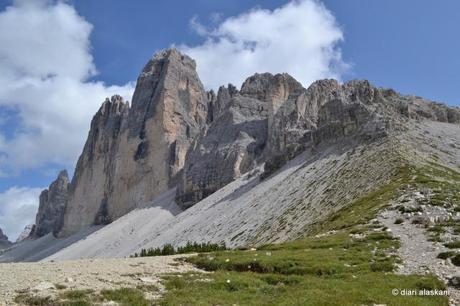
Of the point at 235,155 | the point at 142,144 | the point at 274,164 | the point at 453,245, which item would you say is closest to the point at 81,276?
the point at 453,245

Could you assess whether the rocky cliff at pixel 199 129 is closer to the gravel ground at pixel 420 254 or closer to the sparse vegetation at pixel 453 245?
the gravel ground at pixel 420 254

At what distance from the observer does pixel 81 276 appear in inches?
670

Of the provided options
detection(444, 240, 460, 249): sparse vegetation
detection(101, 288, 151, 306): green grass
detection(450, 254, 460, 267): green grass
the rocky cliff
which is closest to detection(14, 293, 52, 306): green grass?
detection(101, 288, 151, 306): green grass

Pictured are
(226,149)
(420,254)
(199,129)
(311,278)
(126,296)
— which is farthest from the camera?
(199,129)

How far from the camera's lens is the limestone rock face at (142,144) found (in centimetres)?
13850

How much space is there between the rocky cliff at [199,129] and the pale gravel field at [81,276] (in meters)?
39.3

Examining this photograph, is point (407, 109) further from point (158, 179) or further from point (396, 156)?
point (158, 179)

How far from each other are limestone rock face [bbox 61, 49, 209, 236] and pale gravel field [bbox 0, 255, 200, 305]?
4255 inches

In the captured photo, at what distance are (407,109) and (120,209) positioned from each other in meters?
97.3

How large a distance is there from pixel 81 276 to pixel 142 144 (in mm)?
129811

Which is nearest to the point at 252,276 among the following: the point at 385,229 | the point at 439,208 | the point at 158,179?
the point at 385,229

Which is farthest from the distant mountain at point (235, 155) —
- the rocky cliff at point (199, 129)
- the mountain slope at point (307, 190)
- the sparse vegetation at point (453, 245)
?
the sparse vegetation at point (453, 245)

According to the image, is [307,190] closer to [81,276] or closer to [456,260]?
[456,260]

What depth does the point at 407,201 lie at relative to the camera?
3059 centimetres
